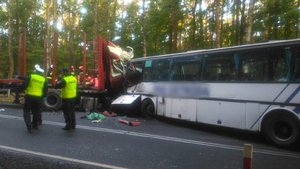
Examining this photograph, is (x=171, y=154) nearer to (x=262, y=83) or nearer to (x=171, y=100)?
(x=262, y=83)

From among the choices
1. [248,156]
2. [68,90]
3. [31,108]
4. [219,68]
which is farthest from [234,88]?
[31,108]

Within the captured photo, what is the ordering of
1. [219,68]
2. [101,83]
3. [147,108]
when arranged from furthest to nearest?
[101,83], [147,108], [219,68]

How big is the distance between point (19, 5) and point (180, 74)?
2922 centimetres

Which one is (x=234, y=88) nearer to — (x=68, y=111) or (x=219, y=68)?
(x=219, y=68)

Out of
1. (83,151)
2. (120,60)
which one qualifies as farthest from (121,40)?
(83,151)

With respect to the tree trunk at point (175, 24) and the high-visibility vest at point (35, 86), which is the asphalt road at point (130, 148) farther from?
the tree trunk at point (175, 24)

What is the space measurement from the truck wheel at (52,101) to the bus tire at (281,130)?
28.3ft

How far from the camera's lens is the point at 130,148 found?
215 inches

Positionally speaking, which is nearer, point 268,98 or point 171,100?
point 268,98

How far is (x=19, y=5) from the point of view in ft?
97.0

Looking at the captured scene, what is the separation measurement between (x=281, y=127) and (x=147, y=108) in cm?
529

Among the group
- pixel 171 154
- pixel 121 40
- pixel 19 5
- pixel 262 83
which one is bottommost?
pixel 171 154

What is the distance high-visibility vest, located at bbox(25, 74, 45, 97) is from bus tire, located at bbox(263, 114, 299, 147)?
21.8 ft

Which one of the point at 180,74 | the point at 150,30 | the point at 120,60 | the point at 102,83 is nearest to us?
the point at 180,74
